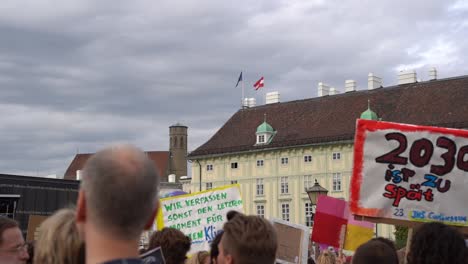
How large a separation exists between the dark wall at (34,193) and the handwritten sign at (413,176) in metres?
21.1

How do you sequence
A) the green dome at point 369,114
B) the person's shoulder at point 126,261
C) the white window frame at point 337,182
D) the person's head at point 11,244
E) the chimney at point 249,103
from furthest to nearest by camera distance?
1. the chimney at point 249,103
2. the white window frame at point 337,182
3. the green dome at point 369,114
4. the person's head at point 11,244
5. the person's shoulder at point 126,261

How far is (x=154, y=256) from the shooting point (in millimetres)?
5680

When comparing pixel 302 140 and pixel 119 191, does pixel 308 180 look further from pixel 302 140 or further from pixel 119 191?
pixel 119 191

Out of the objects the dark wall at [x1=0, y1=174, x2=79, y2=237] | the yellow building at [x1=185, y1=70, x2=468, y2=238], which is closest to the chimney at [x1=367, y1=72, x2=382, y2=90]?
the yellow building at [x1=185, y1=70, x2=468, y2=238]

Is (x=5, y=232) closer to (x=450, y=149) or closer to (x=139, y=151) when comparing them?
(x=139, y=151)

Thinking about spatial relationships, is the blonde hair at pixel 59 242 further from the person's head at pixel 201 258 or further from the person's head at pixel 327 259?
the person's head at pixel 327 259

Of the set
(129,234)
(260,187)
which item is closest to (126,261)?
(129,234)

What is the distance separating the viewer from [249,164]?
3056 inches

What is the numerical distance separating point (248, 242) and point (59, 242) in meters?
0.98

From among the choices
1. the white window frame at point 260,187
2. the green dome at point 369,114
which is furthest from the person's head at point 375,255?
the white window frame at point 260,187

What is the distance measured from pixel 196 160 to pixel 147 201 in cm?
7860

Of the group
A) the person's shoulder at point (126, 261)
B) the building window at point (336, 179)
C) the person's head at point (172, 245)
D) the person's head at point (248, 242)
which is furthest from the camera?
the building window at point (336, 179)

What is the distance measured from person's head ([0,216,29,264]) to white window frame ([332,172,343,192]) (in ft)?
220

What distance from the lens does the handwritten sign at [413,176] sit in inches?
314
